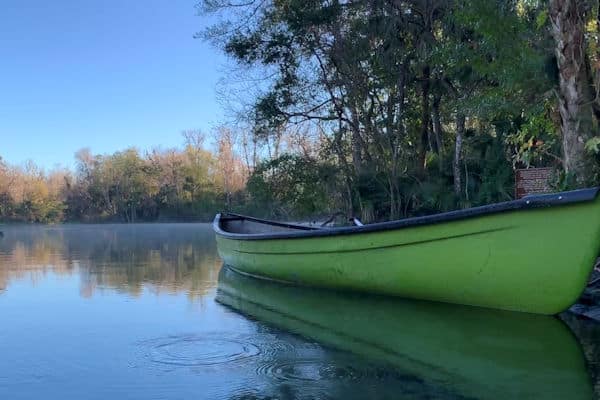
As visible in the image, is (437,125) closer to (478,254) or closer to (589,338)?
(478,254)

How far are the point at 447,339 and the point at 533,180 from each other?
138 inches

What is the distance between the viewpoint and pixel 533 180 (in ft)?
23.6

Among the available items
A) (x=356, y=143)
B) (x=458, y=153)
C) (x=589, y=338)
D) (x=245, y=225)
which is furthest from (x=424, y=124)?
(x=589, y=338)

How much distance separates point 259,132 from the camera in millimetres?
14773

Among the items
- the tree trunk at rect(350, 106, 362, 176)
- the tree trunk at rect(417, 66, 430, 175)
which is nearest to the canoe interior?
the tree trunk at rect(350, 106, 362, 176)

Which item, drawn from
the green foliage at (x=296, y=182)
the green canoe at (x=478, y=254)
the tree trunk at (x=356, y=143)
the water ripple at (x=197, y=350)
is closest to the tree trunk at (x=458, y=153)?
the tree trunk at (x=356, y=143)

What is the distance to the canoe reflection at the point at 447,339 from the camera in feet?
11.1

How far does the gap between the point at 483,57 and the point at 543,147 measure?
69.1 inches

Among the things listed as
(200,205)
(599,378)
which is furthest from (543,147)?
(200,205)

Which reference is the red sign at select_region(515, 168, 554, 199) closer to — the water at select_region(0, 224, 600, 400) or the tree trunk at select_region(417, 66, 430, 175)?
the water at select_region(0, 224, 600, 400)

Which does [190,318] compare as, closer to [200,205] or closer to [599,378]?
[599,378]

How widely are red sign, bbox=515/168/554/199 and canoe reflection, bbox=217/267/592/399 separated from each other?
2.36 meters

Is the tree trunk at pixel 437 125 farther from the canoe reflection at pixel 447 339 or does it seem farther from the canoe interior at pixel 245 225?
the canoe reflection at pixel 447 339

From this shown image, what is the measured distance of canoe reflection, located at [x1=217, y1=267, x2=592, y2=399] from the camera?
339 cm
